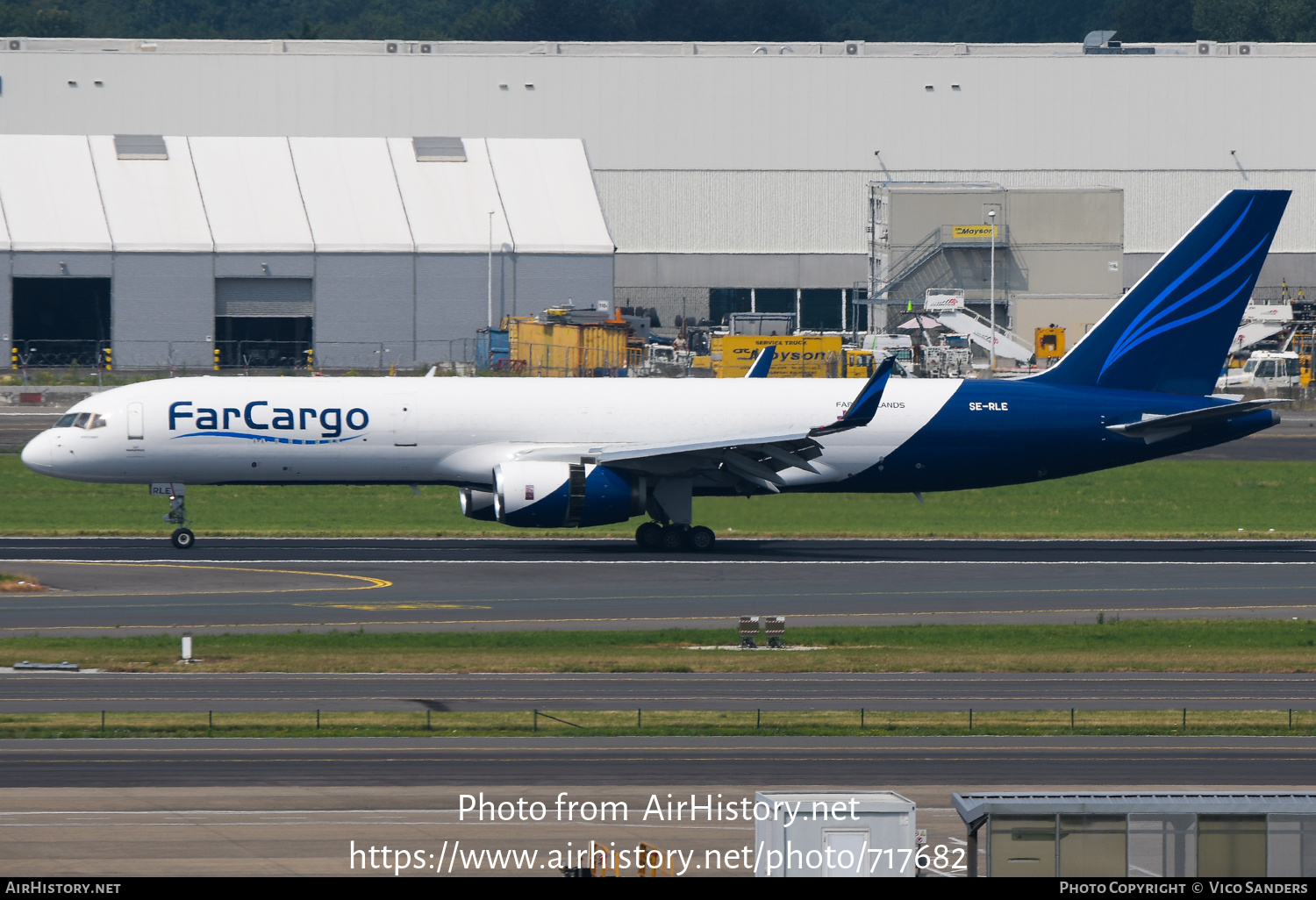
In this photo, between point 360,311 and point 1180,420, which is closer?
point 1180,420

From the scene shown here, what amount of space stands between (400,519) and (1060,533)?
22.3 m

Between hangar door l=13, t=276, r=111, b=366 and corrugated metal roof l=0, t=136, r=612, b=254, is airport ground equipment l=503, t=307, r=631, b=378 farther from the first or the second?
hangar door l=13, t=276, r=111, b=366

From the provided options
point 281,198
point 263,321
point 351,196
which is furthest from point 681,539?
point 281,198

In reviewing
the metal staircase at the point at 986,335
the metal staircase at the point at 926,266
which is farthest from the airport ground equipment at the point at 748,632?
the metal staircase at the point at 926,266

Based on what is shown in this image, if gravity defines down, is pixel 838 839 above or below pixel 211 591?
below

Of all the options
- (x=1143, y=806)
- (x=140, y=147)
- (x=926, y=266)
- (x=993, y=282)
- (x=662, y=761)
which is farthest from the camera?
(x=926, y=266)

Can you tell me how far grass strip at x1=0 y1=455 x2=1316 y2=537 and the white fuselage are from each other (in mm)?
4143

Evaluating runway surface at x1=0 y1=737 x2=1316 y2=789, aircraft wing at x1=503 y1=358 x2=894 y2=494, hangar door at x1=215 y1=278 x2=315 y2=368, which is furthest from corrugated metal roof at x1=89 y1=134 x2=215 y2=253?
runway surface at x1=0 y1=737 x2=1316 y2=789

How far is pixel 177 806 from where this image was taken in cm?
2114

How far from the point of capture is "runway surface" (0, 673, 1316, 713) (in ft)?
92.2

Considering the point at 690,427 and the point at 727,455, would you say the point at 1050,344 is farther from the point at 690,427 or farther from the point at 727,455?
the point at 727,455

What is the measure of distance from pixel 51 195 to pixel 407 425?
61474 millimetres

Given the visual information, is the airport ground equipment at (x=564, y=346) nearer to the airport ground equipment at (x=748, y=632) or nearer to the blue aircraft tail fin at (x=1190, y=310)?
the blue aircraft tail fin at (x=1190, y=310)

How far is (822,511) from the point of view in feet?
185
